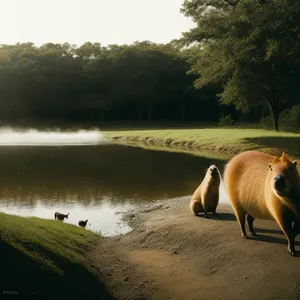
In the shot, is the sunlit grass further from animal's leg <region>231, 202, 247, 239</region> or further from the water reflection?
animal's leg <region>231, 202, 247, 239</region>

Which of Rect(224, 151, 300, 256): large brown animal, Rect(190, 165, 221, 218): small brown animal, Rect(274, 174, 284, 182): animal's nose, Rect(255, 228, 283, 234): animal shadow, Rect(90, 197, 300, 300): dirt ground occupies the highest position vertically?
Rect(274, 174, 284, 182): animal's nose

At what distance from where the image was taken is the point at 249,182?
28.8 feet

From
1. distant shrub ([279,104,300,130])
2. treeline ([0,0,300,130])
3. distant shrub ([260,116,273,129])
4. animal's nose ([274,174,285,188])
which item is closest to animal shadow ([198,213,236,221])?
animal's nose ([274,174,285,188])

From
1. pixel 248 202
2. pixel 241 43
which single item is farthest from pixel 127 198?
pixel 241 43

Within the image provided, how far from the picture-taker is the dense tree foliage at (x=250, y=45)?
1136 inches

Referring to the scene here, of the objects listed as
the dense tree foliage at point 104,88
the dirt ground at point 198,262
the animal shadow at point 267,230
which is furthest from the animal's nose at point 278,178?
the dense tree foliage at point 104,88

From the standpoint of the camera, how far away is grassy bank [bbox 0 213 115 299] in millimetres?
6254

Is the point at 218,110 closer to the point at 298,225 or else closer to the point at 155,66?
the point at 155,66

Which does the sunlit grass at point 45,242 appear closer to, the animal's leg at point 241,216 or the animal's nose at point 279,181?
the animal's leg at point 241,216

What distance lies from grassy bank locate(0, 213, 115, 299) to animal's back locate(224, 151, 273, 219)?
331cm

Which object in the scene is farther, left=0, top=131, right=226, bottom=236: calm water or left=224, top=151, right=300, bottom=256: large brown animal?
left=0, top=131, right=226, bottom=236: calm water

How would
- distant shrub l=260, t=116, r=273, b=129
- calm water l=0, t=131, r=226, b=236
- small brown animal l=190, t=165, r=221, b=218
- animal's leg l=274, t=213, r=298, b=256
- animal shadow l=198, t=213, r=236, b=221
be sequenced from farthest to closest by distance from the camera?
distant shrub l=260, t=116, r=273, b=129 → calm water l=0, t=131, r=226, b=236 → small brown animal l=190, t=165, r=221, b=218 → animal shadow l=198, t=213, r=236, b=221 → animal's leg l=274, t=213, r=298, b=256

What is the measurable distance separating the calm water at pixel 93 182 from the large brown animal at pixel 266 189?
144 inches

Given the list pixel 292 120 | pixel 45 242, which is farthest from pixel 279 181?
pixel 292 120
